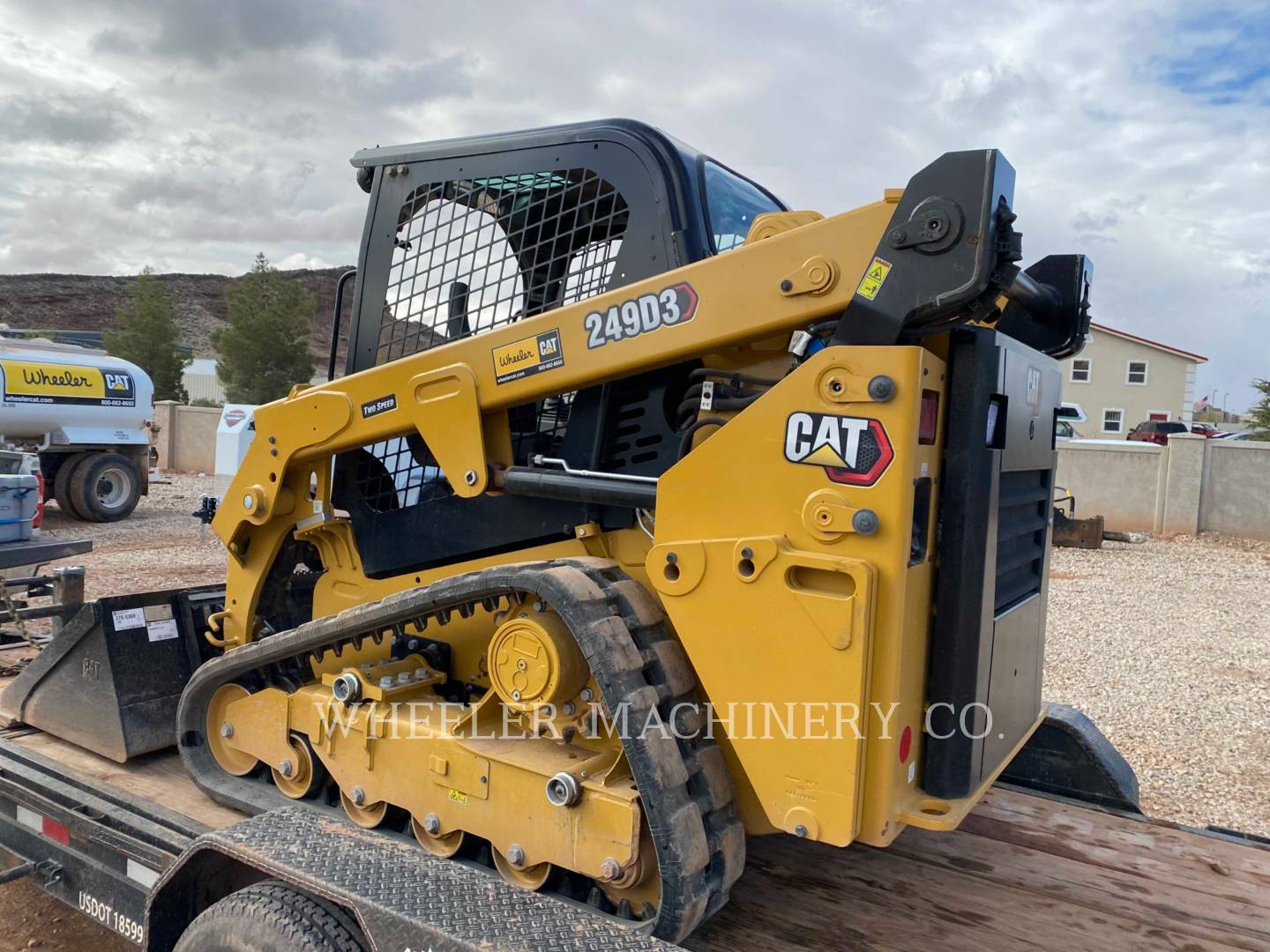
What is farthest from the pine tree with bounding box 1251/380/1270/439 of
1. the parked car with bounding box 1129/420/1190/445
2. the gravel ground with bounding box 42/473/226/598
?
the gravel ground with bounding box 42/473/226/598

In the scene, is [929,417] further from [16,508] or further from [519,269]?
[16,508]

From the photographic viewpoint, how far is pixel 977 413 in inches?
91.8

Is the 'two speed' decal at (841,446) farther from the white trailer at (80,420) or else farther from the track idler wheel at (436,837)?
the white trailer at (80,420)

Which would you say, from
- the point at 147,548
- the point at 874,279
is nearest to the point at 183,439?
the point at 147,548

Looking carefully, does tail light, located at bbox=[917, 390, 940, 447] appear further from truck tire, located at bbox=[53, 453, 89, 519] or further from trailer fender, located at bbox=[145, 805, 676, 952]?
truck tire, located at bbox=[53, 453, 89, 519]

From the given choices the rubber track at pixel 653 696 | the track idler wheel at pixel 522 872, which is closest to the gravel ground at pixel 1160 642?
the rubber track at pixel 653 696

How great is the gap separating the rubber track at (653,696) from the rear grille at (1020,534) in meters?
0.90

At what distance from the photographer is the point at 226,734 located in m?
3.38

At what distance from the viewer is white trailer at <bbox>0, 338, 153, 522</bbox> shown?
43.0ft

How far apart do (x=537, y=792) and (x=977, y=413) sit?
4.95ft

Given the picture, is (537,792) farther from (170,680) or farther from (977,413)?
(170,680)

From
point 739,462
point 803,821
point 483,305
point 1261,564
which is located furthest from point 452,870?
point 1261,564

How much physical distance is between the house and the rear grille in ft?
129

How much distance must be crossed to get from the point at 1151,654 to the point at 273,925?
8254 millimetres
